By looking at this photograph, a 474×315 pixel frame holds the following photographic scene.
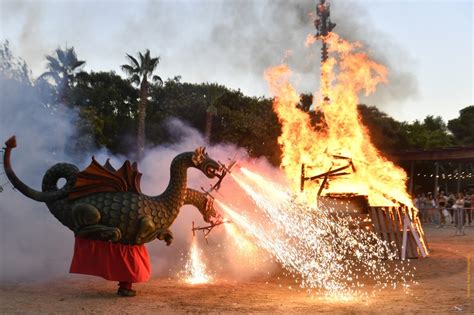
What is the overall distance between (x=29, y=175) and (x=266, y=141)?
57.5ft

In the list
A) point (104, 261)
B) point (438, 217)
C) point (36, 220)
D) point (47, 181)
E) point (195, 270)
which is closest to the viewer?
point (104, 261)

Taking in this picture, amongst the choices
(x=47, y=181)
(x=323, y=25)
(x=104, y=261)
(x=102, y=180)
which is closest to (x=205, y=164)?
(x=102, y=180)

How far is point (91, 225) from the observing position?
23.9 ft

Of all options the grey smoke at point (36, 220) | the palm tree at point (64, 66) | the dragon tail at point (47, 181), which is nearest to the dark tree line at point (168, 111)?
the palm tree at point (64, 66)

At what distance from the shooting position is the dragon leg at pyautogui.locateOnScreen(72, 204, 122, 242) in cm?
722

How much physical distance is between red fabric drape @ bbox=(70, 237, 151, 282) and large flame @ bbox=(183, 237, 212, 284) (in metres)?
1.90

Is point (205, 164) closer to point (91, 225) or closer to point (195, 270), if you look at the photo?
point (91, 225)

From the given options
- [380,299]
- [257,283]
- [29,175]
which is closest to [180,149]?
[29,175]

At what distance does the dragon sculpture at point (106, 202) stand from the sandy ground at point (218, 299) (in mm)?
945

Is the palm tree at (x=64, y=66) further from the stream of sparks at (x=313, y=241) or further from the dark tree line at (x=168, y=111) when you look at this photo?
the stream of sparks at (x=313, y=241)

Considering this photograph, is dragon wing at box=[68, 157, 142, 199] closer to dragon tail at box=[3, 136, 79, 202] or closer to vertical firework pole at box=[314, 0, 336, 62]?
dragon tail at box=[3, 136, 79, 202]

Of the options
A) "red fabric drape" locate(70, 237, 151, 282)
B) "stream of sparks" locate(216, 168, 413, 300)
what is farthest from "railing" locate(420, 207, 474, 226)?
"red fabric drape" locate(70, 237, 151, 282)

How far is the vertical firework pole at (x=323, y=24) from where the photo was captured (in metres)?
16.4

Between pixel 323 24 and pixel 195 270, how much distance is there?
1047 centimetres
